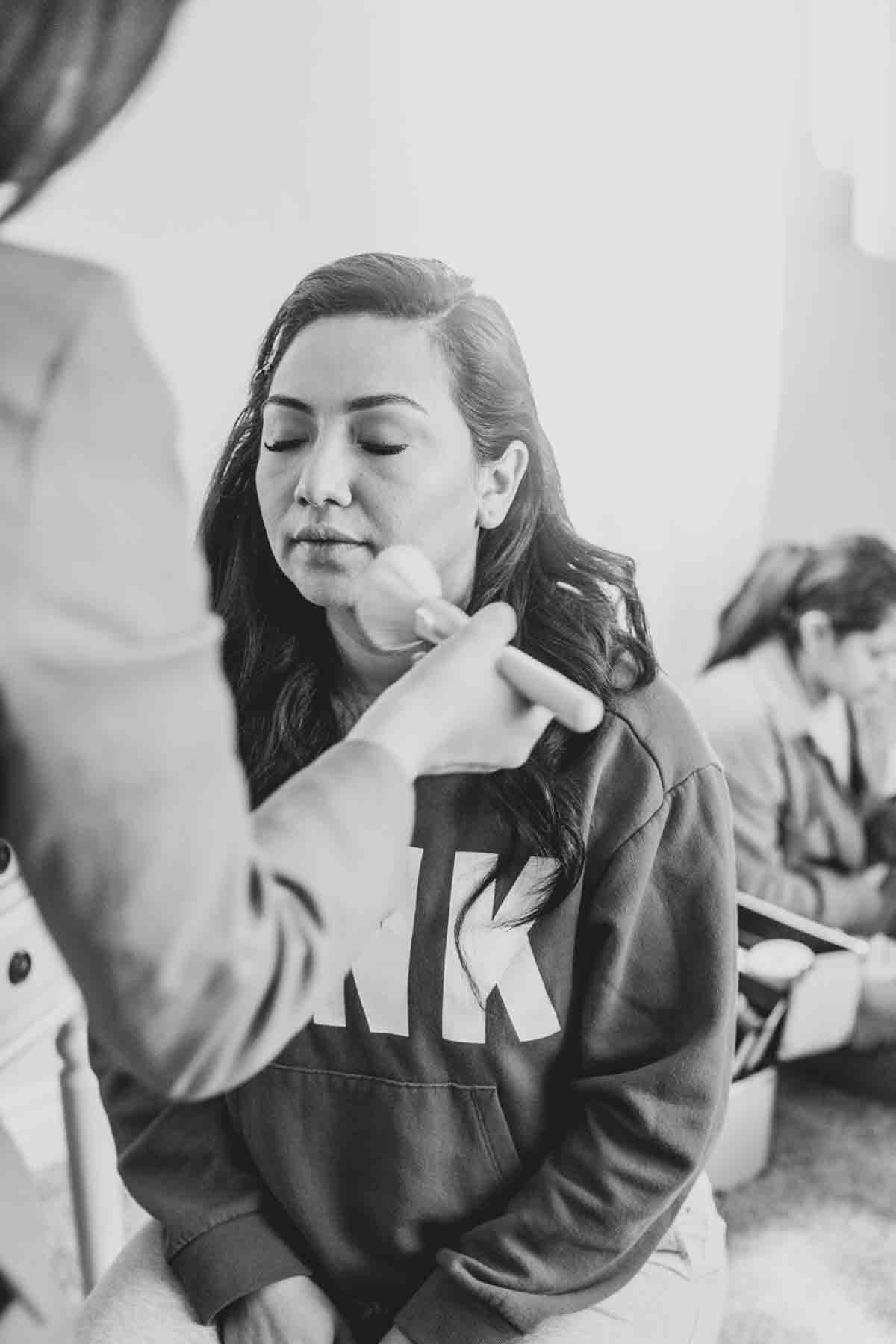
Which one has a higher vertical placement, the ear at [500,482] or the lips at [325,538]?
the ear at [500,482]

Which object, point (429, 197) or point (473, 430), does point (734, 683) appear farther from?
point (473, 430)

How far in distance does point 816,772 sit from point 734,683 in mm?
167

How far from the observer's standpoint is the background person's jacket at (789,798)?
5.56ft

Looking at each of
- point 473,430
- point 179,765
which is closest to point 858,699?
point 473,430

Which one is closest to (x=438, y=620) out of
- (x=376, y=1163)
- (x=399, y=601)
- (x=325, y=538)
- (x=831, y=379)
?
(x=399, y=601)

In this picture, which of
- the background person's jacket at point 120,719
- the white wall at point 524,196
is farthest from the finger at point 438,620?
the white wall at point 524,196

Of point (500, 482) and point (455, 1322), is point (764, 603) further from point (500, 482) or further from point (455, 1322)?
point (455, 1322)

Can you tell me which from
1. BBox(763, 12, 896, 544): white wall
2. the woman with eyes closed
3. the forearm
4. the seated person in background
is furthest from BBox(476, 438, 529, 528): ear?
BBox(763, 12, 896, 544): white wall

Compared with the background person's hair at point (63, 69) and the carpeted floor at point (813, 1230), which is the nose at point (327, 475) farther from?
the carpeted floor at point (813, 1230)

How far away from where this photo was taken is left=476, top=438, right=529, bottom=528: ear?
84cm

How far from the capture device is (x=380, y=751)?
1.76ft

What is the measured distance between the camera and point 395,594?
70cm

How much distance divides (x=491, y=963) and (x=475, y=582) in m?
0.25

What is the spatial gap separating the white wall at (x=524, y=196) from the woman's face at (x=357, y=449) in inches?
7.8
